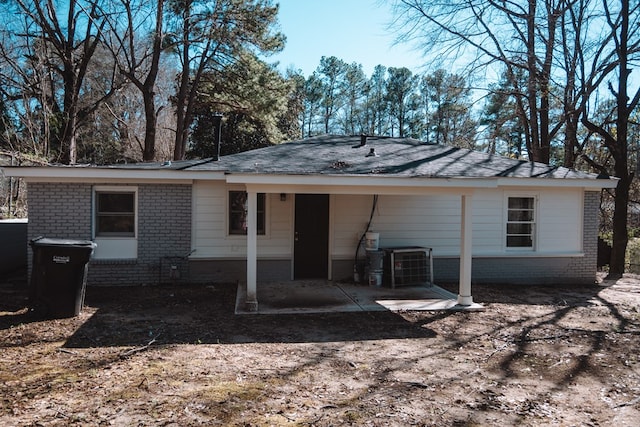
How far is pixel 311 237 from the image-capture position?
10.1m

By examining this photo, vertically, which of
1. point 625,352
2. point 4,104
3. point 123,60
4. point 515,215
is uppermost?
point 123,60

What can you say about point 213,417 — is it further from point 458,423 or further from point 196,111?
point 196,111

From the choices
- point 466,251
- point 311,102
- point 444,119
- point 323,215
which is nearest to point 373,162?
point 323,215

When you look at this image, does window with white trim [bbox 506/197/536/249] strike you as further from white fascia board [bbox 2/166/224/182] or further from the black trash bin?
the black trash bin

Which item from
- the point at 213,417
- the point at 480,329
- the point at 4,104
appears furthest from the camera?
the point at 4,104

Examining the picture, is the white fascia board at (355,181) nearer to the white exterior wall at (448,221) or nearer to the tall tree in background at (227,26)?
the white exterior wall at (448,221)

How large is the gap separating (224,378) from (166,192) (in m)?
5.67

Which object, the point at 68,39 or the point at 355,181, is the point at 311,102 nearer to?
the point at 68,39

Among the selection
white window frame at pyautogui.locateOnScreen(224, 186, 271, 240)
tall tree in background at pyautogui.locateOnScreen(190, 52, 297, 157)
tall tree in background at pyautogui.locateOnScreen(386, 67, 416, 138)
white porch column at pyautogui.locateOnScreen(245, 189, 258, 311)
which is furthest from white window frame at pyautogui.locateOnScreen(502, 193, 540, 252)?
tall tree in background at pyautogui.locateOnScreen(386, 67, 416, 138)

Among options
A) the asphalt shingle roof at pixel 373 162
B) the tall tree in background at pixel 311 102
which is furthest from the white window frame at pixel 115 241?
the tall tree in background at pixel 311 102

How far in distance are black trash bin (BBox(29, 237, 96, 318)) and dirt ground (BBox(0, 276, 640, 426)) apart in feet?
0.69

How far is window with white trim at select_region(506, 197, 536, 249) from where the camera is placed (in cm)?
1043

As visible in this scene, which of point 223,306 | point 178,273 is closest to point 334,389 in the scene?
point 223,306

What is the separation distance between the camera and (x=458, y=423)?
3.68 m
